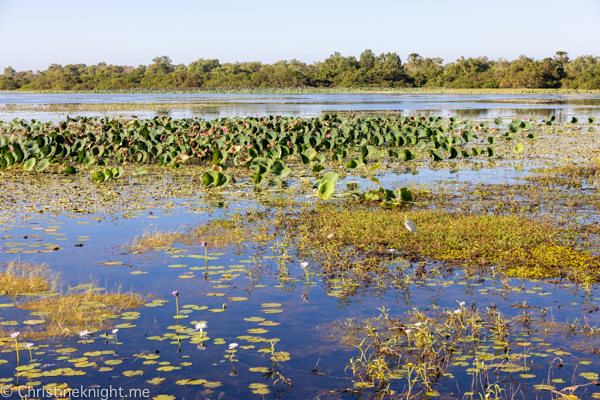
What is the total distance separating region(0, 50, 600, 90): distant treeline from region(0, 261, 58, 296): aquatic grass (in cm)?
8520

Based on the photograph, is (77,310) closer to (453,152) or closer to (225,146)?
(225,146)

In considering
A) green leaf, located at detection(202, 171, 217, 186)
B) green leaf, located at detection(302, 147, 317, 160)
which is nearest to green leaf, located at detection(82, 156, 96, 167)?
green leaf, located at detection(202, 171, 217, 186)

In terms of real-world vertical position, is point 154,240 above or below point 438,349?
above

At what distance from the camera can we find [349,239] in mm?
6422

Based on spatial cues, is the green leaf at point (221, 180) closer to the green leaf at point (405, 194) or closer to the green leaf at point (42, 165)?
the green leaf at point (405, 194)

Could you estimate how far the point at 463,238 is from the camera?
623cm

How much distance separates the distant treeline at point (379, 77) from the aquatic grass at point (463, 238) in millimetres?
81622

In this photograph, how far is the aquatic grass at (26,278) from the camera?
488cm

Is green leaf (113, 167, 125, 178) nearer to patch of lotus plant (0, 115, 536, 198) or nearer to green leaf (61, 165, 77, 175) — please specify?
patch of lotus plant (0, 115, 536, 198)

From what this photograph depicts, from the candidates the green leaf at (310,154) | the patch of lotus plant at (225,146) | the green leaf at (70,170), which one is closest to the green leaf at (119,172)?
the patch of lotus plant at (225,146)

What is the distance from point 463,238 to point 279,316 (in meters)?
2.77

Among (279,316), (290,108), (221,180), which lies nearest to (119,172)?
(221,180)

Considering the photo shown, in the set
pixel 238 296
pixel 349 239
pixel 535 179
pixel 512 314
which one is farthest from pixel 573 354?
pixel 535 179

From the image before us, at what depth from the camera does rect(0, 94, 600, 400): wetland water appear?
3404 millimetres
